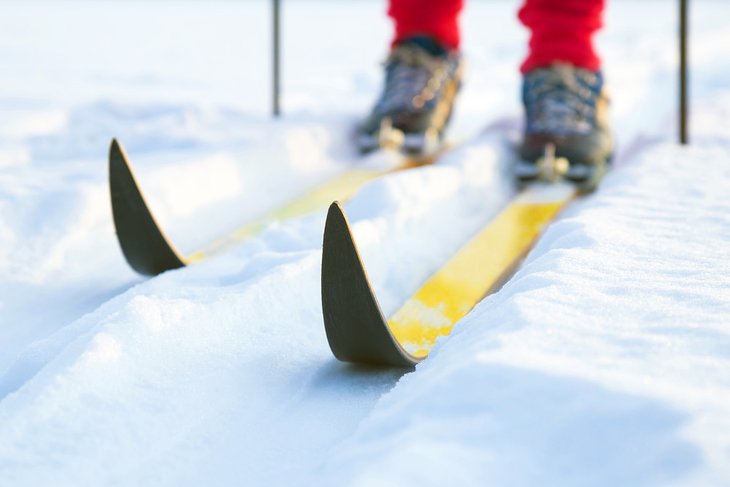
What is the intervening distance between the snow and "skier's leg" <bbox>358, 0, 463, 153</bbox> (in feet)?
0.49

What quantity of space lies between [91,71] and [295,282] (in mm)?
3992

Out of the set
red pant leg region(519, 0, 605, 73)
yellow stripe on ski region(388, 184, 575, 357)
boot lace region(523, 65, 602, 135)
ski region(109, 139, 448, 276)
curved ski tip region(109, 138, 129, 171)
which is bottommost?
yellow stripe on ski region(388, 184, 575, 357)

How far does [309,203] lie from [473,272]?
1.91 feet

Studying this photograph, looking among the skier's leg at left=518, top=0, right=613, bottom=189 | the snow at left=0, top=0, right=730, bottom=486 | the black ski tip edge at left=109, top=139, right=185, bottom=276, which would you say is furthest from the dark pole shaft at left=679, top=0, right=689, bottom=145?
the black ski tip edge at left=109, top=139, right=185, bottom=276

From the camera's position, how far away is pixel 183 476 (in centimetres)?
77

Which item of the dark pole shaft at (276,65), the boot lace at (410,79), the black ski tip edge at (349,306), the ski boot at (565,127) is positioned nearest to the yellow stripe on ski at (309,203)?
the boot lace at (410,79)

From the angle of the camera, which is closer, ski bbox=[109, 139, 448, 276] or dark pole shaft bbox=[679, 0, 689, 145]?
ski bbox=[109, 139, 448, 276]

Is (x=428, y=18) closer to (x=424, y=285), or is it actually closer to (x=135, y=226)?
(x=424, y=285)

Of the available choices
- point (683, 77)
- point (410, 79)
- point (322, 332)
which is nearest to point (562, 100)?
point (683, 77)

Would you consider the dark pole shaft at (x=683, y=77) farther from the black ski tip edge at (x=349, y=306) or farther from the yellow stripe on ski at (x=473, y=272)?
the black ski tip edge at (x=349, y=306)

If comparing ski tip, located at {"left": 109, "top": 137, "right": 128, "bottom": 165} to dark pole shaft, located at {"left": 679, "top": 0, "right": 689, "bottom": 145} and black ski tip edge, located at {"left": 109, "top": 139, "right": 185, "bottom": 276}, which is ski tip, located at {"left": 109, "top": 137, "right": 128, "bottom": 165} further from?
dark pole shaft, located at {"left": 679, "top": 0, "right": 689, "bottom": 145}

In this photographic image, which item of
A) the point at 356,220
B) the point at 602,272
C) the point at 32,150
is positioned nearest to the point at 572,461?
the point at 602,272

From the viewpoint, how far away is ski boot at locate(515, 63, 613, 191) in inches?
80.1

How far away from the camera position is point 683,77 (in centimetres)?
221
